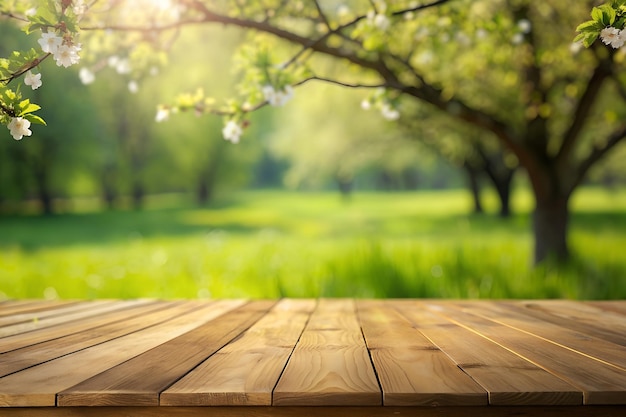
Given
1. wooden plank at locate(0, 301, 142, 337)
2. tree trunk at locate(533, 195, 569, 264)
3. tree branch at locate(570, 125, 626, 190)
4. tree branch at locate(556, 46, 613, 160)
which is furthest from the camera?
tree trunk at locate(533, 195, 569, 264)

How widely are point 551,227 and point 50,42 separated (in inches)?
234

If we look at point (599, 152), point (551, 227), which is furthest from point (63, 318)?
point (599, 152)

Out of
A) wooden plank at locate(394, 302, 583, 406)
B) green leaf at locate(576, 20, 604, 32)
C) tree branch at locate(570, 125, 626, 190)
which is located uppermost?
tree branch at locate(570, 125, 626, 190)

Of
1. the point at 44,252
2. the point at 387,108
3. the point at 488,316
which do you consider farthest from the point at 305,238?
the point at 488,316

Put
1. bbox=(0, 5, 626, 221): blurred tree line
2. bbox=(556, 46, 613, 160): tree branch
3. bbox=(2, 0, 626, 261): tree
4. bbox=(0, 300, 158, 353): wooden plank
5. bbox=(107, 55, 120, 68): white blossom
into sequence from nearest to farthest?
bbox=(0, 300, 158, 353): wooden plank → bbox=(2, 0, 626, 261): tree → bbox=(107, 55, 120, 68): white blossom → bbox=(556, 46, 613, 160): tree branch → bbox=(0, 5, 626, 221): blurred tree line

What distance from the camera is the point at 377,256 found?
21.6 ft

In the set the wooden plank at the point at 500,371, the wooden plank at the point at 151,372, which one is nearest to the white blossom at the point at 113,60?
the wooden plank at the point at 151,372

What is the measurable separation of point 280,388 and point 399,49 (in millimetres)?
5730

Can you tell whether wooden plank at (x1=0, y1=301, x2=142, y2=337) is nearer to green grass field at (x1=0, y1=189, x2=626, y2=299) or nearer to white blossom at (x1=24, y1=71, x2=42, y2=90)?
white blossom at (x1=24, y1=71, x2=42, y2=90)

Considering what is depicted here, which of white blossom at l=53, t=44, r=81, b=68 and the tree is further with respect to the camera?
the tree

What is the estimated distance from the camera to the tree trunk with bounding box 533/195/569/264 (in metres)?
6.61

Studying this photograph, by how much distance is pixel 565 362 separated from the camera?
Result: 2.07 metres

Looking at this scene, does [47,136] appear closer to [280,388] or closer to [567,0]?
[567,0]

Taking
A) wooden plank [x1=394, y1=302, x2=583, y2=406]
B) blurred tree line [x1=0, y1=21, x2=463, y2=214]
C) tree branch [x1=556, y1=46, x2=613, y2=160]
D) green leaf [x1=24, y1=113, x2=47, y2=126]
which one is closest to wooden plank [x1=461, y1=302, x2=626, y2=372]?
wooden plank [x1=394, y1=302, x2=583, y2=406]
